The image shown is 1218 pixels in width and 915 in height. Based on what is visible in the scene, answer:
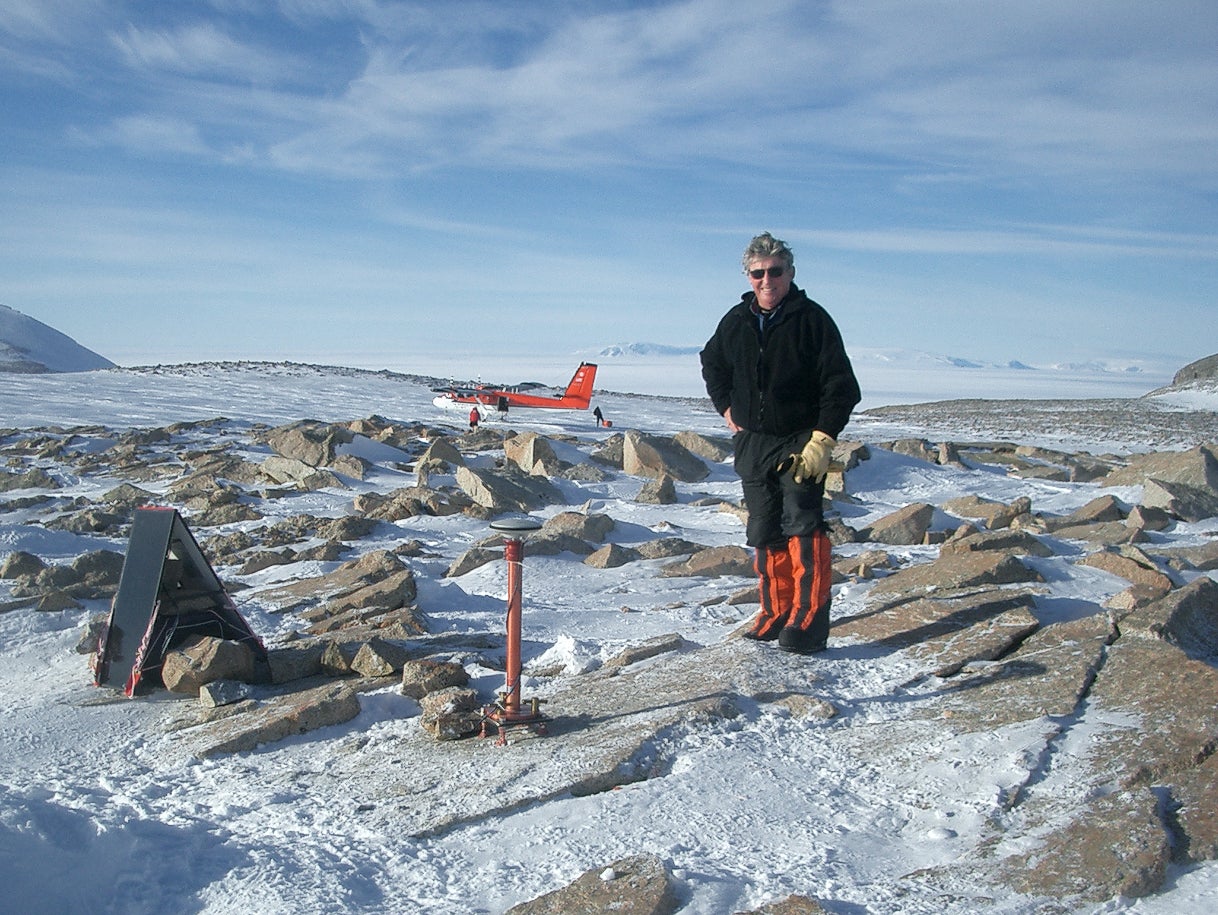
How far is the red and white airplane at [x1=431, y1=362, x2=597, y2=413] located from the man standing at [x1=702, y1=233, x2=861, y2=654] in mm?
25466

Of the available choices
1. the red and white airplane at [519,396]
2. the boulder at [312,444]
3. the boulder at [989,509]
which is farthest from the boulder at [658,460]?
the red and white airplane at [519,396]

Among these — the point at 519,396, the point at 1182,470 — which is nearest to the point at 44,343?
the point at 519,396

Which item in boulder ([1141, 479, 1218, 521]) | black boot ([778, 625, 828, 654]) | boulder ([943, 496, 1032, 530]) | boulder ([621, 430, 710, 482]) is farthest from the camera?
boulder ([621, 430, 710, 482])

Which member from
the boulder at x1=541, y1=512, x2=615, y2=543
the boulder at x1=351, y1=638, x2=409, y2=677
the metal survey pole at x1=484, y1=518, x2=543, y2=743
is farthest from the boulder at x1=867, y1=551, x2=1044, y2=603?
the boulder at x1=541, y1=512, x2=615, y2=543

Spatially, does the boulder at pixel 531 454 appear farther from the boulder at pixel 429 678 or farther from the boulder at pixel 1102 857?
the boulder at pixel 1102 857

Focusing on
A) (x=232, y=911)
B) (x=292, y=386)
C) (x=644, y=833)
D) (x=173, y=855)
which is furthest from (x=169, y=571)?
(x=292, y=386)

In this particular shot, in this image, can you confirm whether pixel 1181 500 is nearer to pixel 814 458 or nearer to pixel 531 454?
pixel 814 458

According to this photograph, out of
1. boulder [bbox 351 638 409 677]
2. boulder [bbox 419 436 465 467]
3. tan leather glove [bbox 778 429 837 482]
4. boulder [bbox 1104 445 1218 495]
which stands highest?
tan leather glove [bbox 778 429 837 482]

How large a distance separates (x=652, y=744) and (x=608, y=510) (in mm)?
8012

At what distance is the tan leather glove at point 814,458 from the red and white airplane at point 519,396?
25792 mm

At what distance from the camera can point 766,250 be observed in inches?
186

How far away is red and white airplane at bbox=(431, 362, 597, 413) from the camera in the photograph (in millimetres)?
30766

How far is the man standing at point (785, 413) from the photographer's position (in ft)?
15.6

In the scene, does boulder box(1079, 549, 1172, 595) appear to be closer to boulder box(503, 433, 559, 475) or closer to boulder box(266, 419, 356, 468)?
boulder box(503, 433, 559, 475)
